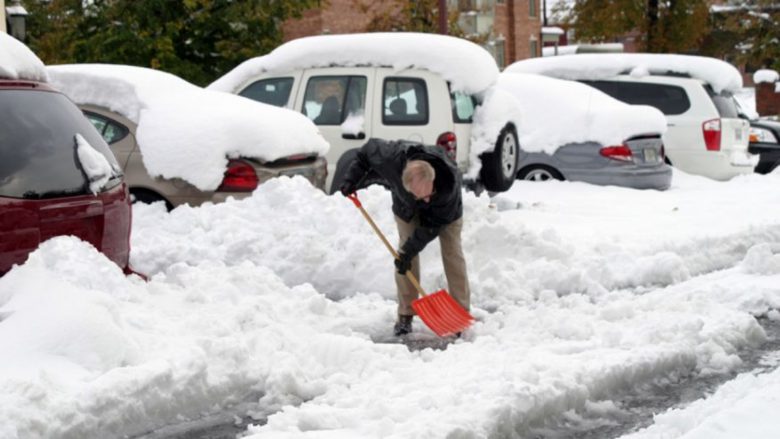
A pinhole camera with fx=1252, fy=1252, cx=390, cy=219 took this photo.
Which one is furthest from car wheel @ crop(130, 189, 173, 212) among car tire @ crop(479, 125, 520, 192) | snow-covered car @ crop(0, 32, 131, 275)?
car tire @ crop(479, 125, 520, 192)

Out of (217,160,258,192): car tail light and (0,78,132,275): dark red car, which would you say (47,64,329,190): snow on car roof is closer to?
(217,160,258,192): car tail light

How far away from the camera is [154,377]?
18.7 ft

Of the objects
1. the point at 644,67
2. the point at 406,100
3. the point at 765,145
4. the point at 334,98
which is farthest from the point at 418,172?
the point at 765,145

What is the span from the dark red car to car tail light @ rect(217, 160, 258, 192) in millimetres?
3368

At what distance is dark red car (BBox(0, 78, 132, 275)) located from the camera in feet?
19.3

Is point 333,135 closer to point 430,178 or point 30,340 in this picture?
point 430,178

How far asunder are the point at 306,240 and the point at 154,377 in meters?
3.87

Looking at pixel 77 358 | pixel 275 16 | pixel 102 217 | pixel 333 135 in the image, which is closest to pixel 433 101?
pixel 333 135

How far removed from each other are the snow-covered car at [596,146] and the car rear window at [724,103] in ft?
6.58

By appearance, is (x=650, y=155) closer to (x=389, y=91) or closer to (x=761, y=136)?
(x=389, y=91)

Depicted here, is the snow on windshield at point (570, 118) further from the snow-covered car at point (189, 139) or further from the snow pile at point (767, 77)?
the snow pile at point (767, 77)

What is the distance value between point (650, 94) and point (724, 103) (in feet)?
3.45

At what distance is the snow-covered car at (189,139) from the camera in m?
9.95

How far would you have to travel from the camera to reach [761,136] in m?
20.3
